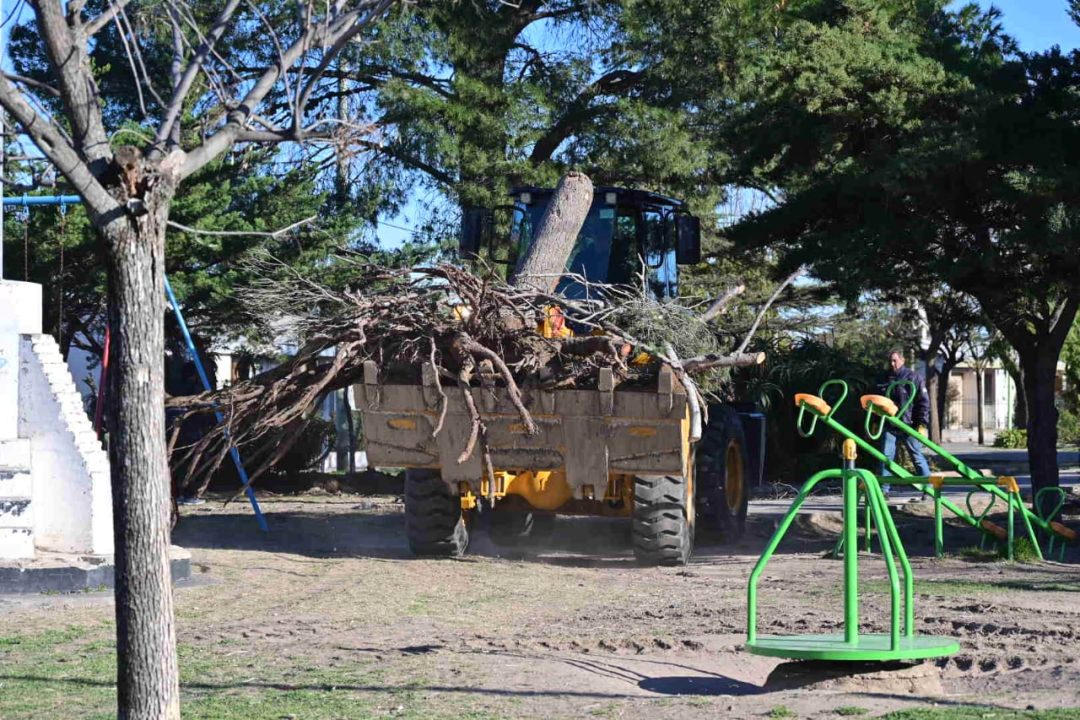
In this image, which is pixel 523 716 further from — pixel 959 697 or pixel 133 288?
pixel 133 288

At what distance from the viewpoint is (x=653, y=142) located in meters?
20.6

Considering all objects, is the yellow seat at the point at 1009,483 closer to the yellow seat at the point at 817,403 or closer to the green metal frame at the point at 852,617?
the yellow seat at the point at 817,403

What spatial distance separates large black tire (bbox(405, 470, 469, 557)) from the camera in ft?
38.2

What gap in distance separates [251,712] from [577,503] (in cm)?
604

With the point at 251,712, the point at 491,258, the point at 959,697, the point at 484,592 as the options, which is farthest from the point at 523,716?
the point at 491,258

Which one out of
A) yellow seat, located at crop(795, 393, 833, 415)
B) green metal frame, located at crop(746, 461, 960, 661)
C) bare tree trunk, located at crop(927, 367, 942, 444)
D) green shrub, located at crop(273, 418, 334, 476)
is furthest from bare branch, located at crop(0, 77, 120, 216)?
bare tree trunk, located at crop(927, 367, 942, 444)

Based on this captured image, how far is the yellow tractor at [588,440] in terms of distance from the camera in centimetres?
1045

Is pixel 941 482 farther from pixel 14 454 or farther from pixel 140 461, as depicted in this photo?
pixel 140 461

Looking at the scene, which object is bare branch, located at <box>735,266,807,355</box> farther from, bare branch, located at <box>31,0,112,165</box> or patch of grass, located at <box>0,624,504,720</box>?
bare branch, located at <box>31,0,112,165</box>

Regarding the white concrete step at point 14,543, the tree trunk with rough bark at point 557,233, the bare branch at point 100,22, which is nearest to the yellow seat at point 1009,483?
the tree trunk with rough bark at point 557,233

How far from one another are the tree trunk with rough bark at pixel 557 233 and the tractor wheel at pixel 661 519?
76.0 inches

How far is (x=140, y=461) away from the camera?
4.71 metres

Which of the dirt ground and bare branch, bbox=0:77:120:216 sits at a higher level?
bare branch, bbox=0:77:120:216

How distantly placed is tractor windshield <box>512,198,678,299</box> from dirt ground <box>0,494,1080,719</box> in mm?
2711
